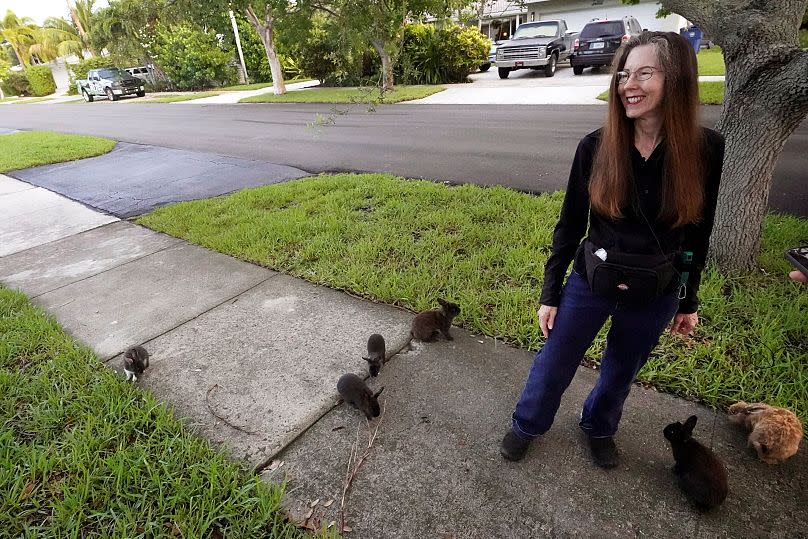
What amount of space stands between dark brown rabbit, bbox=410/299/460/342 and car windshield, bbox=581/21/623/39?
62.0 feet

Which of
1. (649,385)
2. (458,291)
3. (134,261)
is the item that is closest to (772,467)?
(649,385)

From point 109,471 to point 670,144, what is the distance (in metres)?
2.92

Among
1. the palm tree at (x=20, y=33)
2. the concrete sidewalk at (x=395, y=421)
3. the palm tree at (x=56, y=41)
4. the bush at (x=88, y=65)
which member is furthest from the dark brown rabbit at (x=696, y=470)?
the palm tree at (x=20, y=33)

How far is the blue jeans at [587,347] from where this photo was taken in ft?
6.27

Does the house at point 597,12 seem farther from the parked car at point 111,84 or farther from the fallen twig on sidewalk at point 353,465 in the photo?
the fallen twig on sidewalk at point 353,465

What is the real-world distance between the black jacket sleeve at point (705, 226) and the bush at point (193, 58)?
3520 centimetres

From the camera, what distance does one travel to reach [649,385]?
282 cm

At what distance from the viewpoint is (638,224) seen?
177 cm

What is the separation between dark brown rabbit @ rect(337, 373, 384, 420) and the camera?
2.66m

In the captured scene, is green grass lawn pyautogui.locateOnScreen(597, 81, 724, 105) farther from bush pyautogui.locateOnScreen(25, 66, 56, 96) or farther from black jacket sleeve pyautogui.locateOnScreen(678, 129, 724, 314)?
bush pyautogui.locateOnScreen(25, 66, 56, 96)

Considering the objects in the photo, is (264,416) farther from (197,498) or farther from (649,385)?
(649,385)

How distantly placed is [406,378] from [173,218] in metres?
4.66

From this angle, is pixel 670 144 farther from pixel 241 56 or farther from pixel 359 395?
pixel 241 56

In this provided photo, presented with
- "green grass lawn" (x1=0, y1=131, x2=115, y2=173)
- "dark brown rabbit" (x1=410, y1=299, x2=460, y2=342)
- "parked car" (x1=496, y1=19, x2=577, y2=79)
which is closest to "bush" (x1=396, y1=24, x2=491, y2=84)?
"parked car" (x1=496, y1=19, x2=577, y2=79)
